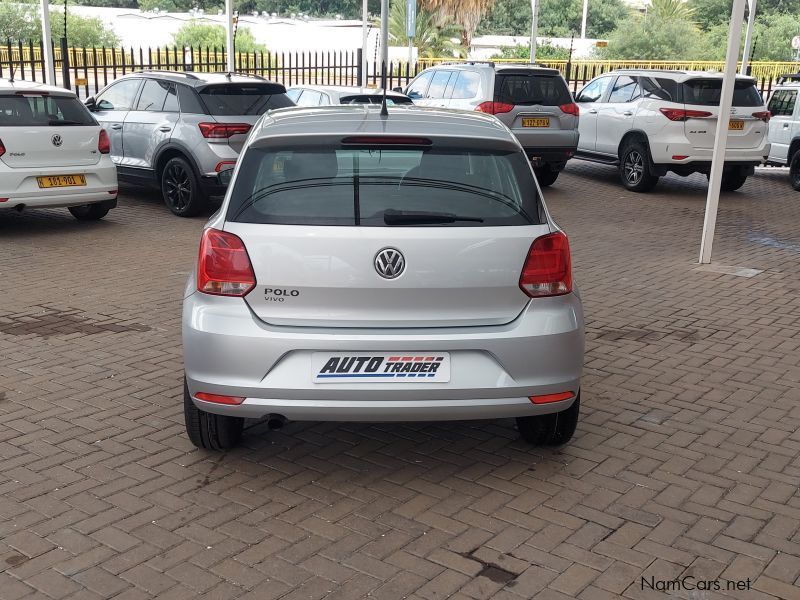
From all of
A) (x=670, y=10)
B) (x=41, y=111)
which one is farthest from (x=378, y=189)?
(x=670, y=10)

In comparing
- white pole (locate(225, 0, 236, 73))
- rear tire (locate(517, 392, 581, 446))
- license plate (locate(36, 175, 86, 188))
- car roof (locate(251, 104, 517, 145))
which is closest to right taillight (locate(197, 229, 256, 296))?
car roof (locate(251, 104, 517, 145))

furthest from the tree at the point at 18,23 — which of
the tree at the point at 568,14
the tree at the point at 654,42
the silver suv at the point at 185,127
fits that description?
the tree at the point at 568,14

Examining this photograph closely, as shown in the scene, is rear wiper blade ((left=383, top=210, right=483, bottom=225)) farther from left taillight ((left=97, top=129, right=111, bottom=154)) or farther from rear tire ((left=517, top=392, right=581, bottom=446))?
left taillight ((left=97, top=129, right=111, bottom=154))

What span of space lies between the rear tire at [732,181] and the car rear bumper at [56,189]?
990 centimetres

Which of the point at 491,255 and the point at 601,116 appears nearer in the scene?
the point at 491,255

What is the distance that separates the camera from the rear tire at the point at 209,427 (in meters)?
4.59

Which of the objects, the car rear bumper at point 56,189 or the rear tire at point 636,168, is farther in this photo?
the rear tire at point 636,168

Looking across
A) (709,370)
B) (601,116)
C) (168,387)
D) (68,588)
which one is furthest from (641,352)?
(601,116)

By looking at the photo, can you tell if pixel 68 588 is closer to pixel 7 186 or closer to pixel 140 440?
pixel 140 440

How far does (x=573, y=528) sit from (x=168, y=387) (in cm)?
280

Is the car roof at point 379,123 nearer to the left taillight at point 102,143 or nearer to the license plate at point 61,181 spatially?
the license plate at point 61,181

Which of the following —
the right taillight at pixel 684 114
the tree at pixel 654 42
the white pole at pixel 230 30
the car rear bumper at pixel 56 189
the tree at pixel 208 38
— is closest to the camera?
the car rear bumper at pixel 56 189

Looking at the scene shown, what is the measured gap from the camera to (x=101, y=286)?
8.23m

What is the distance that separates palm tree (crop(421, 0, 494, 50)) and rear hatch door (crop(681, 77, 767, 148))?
31202mm
